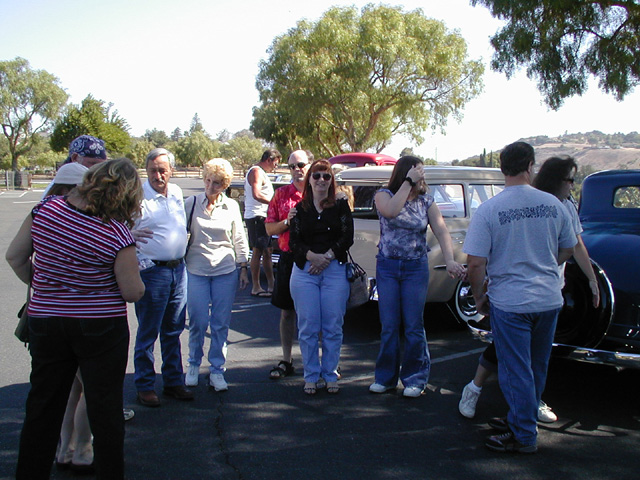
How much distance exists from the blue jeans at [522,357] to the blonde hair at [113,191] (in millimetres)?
2238

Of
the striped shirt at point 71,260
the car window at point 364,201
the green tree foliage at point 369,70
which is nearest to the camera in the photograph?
the striped shirt at point 71,260

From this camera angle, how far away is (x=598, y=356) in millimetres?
4059

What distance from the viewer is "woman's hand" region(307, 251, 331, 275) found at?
4.56 m

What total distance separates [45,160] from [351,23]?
62.0 m

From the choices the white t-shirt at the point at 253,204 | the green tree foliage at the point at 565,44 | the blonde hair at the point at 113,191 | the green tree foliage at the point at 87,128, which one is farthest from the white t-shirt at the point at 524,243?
the green tree foliage at the point at 87,128

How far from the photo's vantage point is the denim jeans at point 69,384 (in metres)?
2.79

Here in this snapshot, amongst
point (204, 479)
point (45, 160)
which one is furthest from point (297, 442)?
point (45, 160)

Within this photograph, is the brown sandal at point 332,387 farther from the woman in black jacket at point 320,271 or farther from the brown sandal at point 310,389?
the brown sandal at point 310,389

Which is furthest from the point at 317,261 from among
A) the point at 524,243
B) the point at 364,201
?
the point at 364,201

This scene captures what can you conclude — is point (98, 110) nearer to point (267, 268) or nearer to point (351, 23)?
point (351, 23)

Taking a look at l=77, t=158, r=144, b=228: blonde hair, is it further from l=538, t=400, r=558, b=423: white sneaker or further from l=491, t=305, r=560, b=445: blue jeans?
l=538, t=400, r=558, b=423: white sneaker

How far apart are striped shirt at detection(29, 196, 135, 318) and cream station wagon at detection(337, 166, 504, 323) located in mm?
3832

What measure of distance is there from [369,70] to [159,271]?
25488mm

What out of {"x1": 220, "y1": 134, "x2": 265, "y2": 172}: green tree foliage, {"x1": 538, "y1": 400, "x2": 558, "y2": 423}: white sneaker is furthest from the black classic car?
{"x1": 220, "y1": 134, "x2": 265, "y2": 172}: green tree foliage
